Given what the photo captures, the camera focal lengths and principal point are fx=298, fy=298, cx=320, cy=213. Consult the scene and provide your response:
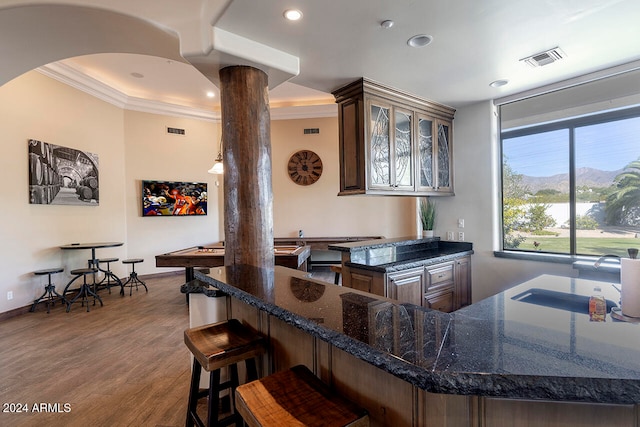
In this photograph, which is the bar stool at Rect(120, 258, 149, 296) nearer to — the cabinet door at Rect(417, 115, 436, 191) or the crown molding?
the crown molding

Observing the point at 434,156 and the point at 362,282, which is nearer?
the point at 362,282

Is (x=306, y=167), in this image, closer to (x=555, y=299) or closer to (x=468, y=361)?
(x=555, y=299)

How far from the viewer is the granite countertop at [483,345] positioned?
64 cm

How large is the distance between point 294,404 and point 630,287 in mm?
1503

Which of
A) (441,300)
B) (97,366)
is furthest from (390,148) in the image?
(97,366)

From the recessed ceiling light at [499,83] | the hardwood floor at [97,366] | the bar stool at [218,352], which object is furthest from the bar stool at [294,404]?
the recessed ceiling light at [499,83]

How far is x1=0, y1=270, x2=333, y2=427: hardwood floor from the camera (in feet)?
6.89

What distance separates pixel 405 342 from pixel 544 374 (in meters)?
0.31

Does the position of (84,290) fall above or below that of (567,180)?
below

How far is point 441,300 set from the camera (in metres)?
3.39

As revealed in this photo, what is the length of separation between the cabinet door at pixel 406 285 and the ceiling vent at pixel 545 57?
215 cm

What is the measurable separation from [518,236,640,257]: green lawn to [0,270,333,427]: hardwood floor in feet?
12.3

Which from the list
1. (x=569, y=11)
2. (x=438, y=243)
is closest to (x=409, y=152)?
(x=438, y=243)

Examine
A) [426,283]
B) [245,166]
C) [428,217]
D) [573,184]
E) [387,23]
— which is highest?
[387,23]
